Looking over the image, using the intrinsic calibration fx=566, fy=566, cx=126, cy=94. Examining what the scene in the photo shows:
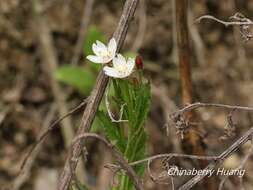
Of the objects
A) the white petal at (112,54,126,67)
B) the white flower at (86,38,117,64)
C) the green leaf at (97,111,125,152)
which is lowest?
the green leaf at (97,111,125,152)

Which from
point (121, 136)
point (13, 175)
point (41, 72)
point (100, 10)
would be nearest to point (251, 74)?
point (100, 10)

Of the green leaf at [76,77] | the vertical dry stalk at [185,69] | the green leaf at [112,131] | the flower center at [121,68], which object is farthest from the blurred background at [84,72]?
the flower center at [121,68]

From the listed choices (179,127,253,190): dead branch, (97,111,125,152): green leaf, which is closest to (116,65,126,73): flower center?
(97,111,125,152): green leaf

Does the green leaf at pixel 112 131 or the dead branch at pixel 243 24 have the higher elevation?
the dead branch at pixel 243 24

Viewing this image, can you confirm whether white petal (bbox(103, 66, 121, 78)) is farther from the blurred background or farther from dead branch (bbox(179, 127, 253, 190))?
the blurred background

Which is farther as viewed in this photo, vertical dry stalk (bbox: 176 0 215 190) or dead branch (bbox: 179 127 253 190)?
vertical dry stalk (bbox: 176 0 215 190)

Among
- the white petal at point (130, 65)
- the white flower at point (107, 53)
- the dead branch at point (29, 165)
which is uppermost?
the white flower at point (107, 53)

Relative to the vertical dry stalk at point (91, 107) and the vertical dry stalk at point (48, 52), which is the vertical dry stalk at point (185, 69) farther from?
the vertical dry stalk at point (48, 52)

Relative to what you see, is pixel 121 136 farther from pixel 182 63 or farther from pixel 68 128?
pixel 68 128
